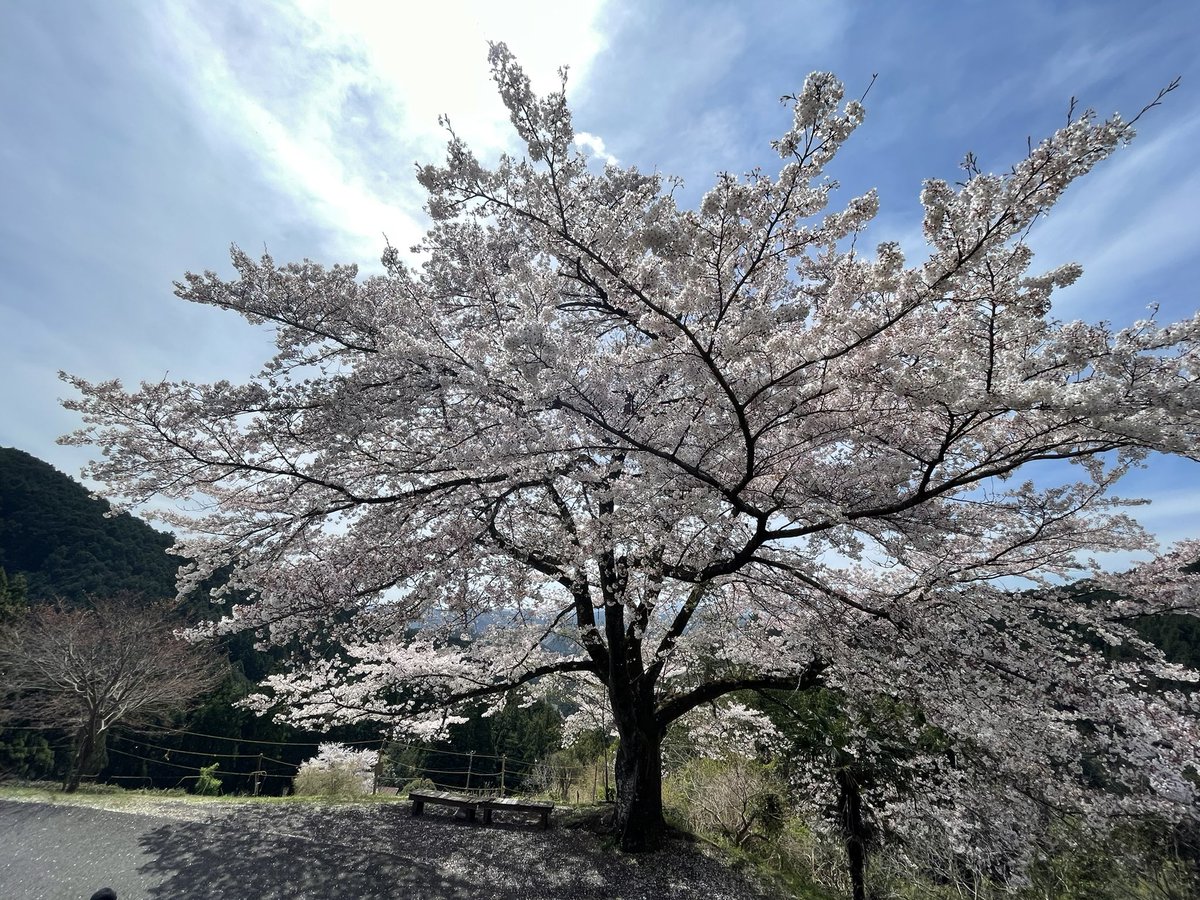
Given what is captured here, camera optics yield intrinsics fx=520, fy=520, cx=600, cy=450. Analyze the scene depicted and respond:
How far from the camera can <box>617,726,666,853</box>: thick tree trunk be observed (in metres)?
6.00

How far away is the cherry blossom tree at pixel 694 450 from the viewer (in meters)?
2.51

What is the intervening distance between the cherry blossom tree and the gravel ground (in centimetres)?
77

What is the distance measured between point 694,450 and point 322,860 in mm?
5870

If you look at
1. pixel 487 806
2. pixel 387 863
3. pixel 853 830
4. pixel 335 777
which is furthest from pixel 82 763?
pixel 853 830

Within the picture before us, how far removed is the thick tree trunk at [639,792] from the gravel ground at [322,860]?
207 millimetres

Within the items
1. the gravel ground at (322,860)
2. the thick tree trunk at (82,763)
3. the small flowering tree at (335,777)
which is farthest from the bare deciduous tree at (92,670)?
the gravel ground at (322,860)

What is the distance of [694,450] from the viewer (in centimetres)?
406

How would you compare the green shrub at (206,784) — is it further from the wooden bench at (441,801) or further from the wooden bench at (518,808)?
the wooden bench at (518,808)

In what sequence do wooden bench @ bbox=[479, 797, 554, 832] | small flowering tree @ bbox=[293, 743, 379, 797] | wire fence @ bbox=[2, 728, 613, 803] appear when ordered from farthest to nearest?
wire fence @ bbox=[2, 728, 613, 803], small flowering tree @ bbox=[293, 743, 379, 797], wooden bench @ bbox=[479, 797, 554, 832]

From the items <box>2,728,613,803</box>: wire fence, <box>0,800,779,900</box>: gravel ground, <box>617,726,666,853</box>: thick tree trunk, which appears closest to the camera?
<box>0,800,779,900</box>: gravel ground

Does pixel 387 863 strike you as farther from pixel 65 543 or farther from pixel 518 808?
pixel 65 543

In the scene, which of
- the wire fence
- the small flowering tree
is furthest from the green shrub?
the small flowering tree

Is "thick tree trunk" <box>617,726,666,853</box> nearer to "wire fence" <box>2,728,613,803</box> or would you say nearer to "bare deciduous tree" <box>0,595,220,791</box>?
"wire fence" <box>2,728,613,803</box>

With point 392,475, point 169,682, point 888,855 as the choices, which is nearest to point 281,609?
point 392,475
